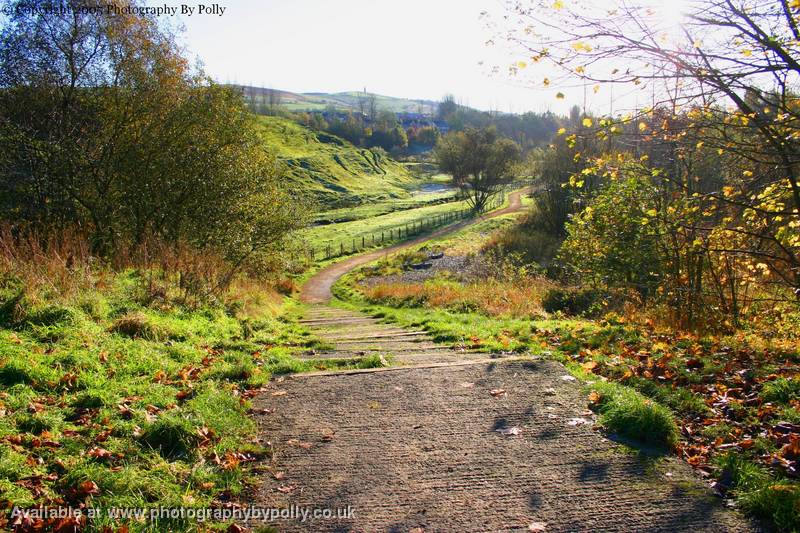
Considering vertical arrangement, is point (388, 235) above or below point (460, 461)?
below

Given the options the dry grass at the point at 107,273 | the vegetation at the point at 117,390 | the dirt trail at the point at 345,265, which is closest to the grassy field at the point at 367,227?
the dirt trail at the point at 345,265

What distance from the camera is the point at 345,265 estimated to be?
121 ft

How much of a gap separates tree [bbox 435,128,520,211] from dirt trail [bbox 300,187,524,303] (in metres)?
4.29

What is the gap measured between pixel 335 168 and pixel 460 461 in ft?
295

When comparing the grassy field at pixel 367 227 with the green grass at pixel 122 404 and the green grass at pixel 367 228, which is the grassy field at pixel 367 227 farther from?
the green grass at pixel 122 404

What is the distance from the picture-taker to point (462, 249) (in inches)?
1497

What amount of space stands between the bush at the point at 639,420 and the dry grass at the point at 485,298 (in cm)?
687

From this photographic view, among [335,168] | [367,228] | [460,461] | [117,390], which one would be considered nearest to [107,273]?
[117,390]

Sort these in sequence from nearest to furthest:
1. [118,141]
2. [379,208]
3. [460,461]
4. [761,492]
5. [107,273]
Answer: [761,492], [460,461], [107,273], [118,141], [379,208]

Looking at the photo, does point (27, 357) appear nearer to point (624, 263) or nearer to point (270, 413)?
point (270, 413)

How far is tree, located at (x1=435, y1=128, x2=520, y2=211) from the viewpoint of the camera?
53.8m

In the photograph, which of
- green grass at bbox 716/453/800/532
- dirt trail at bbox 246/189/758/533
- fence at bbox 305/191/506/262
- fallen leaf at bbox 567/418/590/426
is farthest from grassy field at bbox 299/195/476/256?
green grass at bbox 716/453/800/532

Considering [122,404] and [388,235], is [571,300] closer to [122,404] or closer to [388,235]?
[122,404]

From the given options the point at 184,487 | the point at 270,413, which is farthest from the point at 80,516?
the point at 270,413
